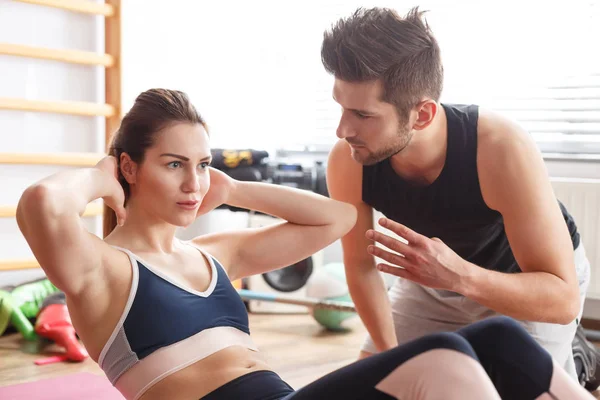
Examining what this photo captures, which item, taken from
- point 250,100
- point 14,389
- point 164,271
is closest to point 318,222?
point 164,271

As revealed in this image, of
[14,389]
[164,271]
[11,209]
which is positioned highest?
[164,271]

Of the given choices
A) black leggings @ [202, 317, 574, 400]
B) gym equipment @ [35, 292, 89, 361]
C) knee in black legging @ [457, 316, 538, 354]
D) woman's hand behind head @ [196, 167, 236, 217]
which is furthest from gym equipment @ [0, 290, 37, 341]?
Result: knee in black legging @ [457, 316, 538, 354]

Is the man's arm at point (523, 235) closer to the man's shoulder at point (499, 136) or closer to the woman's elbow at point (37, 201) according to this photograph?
the man's shoulder at point (499, 136)

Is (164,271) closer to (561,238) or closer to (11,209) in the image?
(561,238)

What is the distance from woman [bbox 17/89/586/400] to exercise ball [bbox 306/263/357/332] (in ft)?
5.81

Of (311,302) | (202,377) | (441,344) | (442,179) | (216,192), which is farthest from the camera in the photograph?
(311,302)

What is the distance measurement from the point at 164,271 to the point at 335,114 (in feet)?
9.61

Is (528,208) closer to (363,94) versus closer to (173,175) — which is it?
(363,94)

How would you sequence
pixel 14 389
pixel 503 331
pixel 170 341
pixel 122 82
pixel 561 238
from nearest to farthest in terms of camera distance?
pixel 503 331
pixel 170 341
pixel 561 238
pixel 14 389
pixel 122 82

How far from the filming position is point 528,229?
1745 mm

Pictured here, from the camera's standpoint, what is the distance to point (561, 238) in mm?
1764

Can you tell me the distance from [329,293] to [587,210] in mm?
1220

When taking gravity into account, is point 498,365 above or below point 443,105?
below

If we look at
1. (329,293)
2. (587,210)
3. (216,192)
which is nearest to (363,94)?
(216,192)
